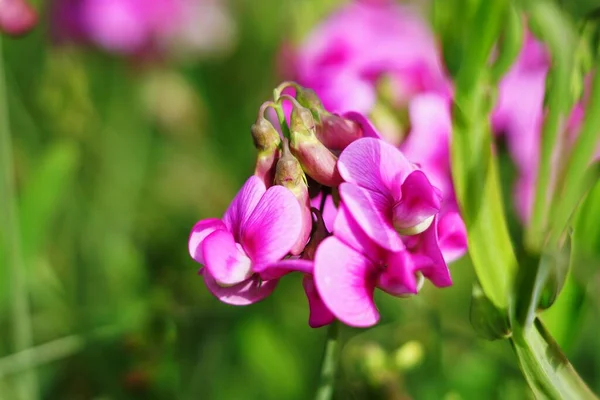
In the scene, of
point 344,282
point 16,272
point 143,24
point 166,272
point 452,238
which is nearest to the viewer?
point 344,282

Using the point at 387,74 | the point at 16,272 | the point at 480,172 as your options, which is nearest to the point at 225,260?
the point at 480,172

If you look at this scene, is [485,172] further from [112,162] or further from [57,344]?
[112,162]

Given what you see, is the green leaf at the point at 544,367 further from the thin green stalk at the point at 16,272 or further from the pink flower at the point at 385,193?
the thin green stalk at the point at 16,272

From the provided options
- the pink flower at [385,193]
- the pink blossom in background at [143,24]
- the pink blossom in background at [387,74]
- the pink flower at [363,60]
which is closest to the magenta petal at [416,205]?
the pink flower at [385,193]

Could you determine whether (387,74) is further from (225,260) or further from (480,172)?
(225,260)

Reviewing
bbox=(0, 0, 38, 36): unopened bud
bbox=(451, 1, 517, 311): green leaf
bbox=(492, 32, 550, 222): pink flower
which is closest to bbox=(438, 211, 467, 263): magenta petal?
bbox=(451, 1, 517, 311): green leaf

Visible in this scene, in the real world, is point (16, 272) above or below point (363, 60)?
below
